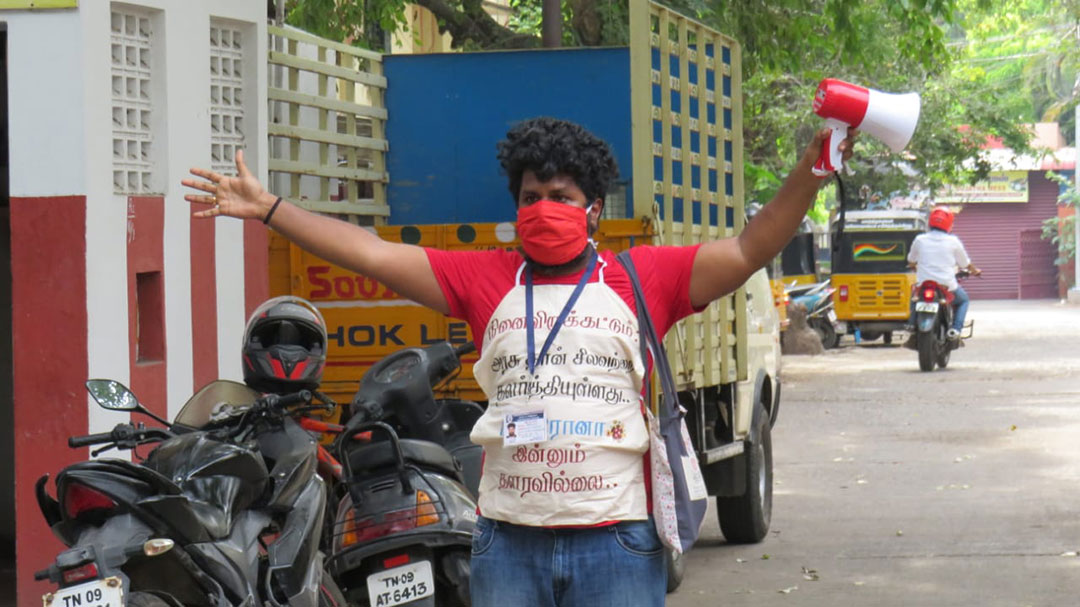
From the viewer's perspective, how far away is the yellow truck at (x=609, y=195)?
7.93 meters

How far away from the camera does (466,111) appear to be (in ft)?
33.0

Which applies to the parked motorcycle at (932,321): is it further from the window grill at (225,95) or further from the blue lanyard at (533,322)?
the blue lanyard at (533,322)

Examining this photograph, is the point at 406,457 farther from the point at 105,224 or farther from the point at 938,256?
the point at 938,256

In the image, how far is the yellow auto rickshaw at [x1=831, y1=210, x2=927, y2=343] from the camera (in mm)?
27031

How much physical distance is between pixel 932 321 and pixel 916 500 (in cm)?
1008

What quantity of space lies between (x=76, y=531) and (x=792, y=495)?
7652 millimetres

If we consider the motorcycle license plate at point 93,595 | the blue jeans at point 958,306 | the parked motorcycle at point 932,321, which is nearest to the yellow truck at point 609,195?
the motorcycle license plate at point 93,595

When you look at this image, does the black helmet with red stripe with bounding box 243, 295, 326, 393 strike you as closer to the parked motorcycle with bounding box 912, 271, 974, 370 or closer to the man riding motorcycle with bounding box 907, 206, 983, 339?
the parked motorcycle with bounding box 912, 271, 974, 370

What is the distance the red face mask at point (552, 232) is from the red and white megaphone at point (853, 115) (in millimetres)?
536

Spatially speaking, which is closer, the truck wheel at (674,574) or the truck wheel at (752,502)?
the truck wheel at (674,574)

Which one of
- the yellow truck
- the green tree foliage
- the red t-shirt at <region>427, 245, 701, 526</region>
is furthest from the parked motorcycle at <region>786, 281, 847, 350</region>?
the red t-shirt at <region>427, 245, 701, 526</region>

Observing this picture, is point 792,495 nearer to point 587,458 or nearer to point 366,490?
point 366,490

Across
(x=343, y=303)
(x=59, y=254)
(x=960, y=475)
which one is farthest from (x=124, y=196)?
(x=960, y=475)

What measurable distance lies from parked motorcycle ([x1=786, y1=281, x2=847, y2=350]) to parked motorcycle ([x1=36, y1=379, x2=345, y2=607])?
22.5 metres
